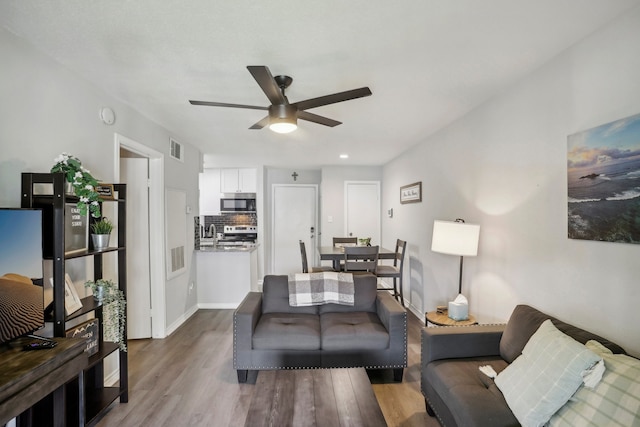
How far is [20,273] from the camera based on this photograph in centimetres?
143

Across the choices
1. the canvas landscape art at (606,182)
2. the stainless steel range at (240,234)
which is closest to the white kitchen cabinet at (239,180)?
the stainless steel range at (240,234)

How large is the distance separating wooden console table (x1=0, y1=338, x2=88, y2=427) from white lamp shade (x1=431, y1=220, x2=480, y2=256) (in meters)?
2.56

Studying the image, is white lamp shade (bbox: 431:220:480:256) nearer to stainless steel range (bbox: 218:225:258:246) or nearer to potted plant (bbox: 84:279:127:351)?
potted plant (bbox: 84:279:127:351)

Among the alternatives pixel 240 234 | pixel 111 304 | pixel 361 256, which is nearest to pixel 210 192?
pixel 240 234

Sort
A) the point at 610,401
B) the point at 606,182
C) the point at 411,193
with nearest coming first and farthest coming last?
the point at 610,401, the point at 606,182, the point at 411,193

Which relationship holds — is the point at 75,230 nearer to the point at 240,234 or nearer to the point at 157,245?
the point at 157,245

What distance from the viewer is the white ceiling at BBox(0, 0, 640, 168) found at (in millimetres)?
1453

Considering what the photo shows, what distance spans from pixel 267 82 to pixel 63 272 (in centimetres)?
151

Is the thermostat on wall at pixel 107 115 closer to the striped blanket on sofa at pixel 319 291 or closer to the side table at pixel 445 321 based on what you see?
the striped blanket on sofa at pixel 319 291

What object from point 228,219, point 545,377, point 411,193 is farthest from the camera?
point 228,219

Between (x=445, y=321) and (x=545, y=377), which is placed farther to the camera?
(x=445, y=321)

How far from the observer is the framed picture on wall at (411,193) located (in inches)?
163

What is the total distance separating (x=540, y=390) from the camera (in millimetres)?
1347

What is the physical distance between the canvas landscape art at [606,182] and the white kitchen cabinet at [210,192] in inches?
221
